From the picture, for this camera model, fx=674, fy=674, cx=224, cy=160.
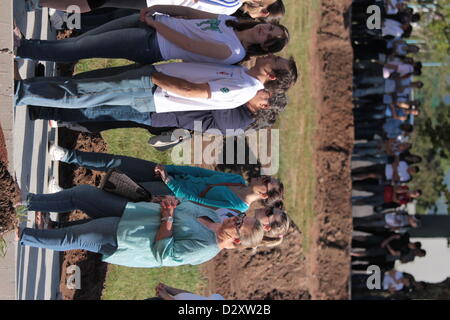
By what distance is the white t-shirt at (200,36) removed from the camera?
235 inches

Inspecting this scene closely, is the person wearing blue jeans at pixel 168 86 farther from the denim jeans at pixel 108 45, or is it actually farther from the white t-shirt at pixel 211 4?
the white t-shirt at pixel 211 4

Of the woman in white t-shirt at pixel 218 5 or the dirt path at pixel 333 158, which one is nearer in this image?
the woman in white t-shirt at pixel 218 5

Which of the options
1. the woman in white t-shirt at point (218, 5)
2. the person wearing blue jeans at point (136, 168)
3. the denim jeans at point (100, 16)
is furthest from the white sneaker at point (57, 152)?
the woman in white t-shirt at point (218, 5)

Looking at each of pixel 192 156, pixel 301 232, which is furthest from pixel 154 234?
pixel 301 232

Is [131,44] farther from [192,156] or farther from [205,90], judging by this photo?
[192,156]

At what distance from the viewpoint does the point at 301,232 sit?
504 inches

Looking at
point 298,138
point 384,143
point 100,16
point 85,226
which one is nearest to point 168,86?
point 85,226

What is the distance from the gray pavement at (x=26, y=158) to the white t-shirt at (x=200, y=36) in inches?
53.2

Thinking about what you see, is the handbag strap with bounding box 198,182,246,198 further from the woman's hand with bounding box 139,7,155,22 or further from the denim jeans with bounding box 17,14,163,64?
the woman's hand with bounding box 139,7,155,22

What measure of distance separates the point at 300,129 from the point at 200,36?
7843 millimetres

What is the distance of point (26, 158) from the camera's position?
22.1ft

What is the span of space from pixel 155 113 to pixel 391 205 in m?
6.99

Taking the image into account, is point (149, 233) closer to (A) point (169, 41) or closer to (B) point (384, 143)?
(A) point (169, 41)

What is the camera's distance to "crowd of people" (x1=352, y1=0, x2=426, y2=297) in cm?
1227
